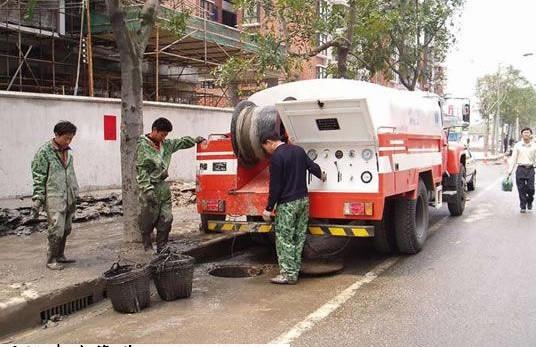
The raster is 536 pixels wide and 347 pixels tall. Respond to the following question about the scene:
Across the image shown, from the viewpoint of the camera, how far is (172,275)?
5.80m

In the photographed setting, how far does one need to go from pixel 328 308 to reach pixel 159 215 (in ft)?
8.44

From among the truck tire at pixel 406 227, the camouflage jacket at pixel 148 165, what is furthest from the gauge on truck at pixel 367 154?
the camouflage jacket at pixel 148 165

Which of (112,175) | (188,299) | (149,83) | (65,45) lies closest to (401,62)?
(149,83)

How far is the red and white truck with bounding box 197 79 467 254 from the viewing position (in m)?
6.66

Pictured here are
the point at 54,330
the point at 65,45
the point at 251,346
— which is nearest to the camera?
the point at 251,346

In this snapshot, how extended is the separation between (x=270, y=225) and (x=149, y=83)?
15034 mm

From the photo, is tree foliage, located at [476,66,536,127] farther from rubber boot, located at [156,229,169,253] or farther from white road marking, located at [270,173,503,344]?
rubber boot, located at [156,229,169,253]

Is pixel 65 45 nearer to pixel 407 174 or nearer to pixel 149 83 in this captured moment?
pixel 149 83

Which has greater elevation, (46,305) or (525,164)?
(525,164)

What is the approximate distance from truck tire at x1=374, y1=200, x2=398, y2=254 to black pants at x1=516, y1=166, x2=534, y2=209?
5429 mm

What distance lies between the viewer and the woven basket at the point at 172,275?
18.9 ft

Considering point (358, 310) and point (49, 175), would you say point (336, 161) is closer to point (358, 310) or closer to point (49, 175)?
point (358, 310)

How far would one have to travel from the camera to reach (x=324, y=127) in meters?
6.86

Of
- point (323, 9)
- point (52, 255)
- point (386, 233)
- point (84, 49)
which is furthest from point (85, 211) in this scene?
point (323, 9)
